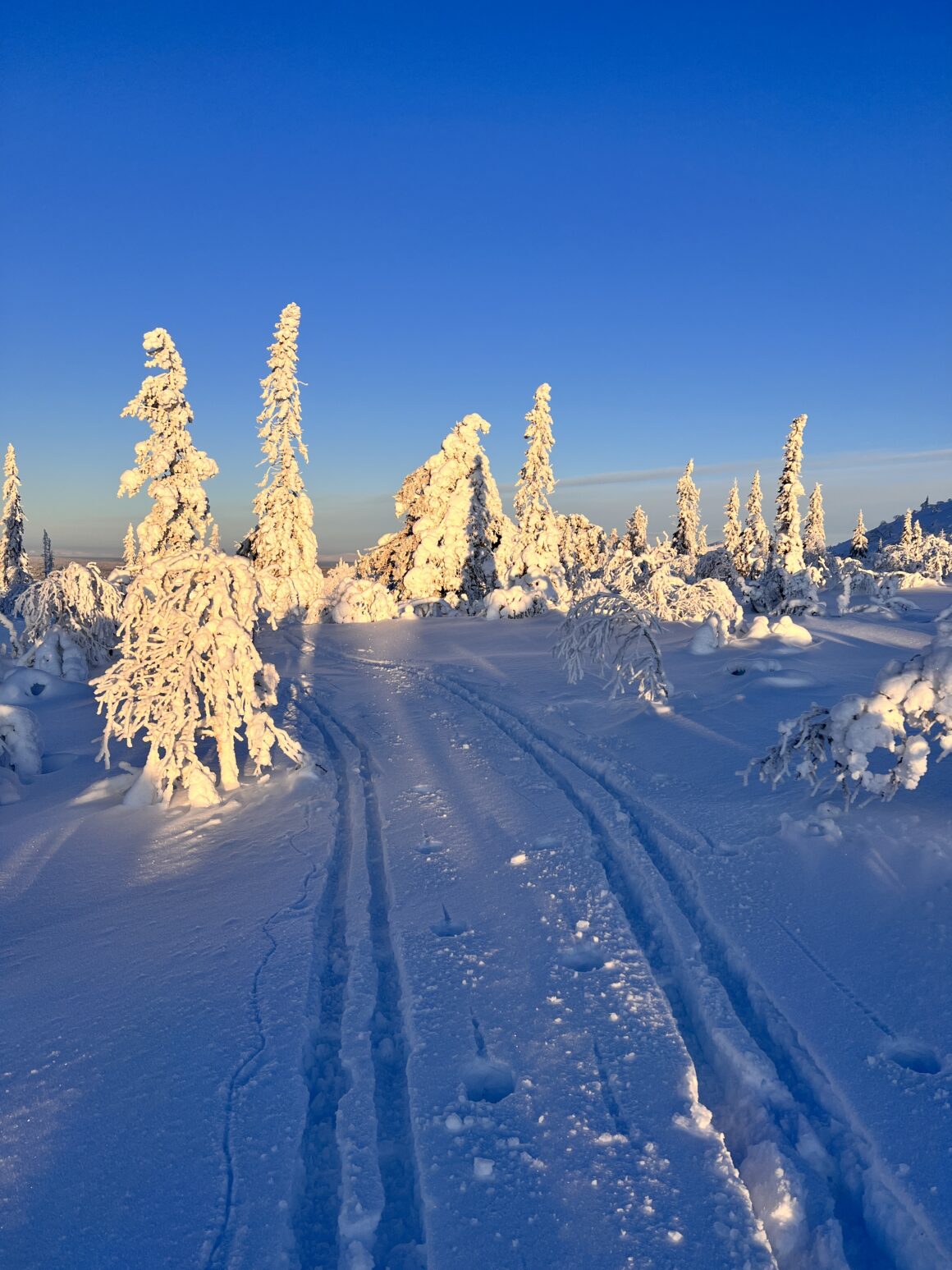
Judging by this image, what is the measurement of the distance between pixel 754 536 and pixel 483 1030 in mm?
50508

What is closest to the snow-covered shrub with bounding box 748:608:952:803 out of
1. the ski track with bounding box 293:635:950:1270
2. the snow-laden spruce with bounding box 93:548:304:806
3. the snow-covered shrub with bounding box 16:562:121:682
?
the ski track with bounding box 293:635:950:1270

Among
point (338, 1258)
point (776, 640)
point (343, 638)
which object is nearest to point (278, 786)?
point (338, 1258)

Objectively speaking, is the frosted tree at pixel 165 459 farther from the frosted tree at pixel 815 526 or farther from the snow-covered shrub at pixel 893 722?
the frosted tree at pixel 815 526

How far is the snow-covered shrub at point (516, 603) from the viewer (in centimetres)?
2502

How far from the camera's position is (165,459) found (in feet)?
74.4

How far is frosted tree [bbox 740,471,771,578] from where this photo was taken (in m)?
32.0

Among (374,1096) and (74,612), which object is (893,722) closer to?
(374,1096)

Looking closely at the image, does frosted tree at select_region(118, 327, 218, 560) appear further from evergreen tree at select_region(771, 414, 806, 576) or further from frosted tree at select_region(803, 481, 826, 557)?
frosted tree at select_region(803, 481, 826, 557)

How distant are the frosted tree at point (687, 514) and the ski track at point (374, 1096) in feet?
182

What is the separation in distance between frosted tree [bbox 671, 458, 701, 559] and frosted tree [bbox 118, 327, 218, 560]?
4291 centimetres

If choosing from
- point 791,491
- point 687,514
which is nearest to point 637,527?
point 687,514

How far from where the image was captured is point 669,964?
171 inches

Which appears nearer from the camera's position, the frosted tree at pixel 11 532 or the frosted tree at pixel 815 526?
the frosted tree at pixel 11 532

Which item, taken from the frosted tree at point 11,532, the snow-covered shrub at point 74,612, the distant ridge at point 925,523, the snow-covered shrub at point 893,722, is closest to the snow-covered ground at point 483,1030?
the snow-covered shrub at point 893,722
